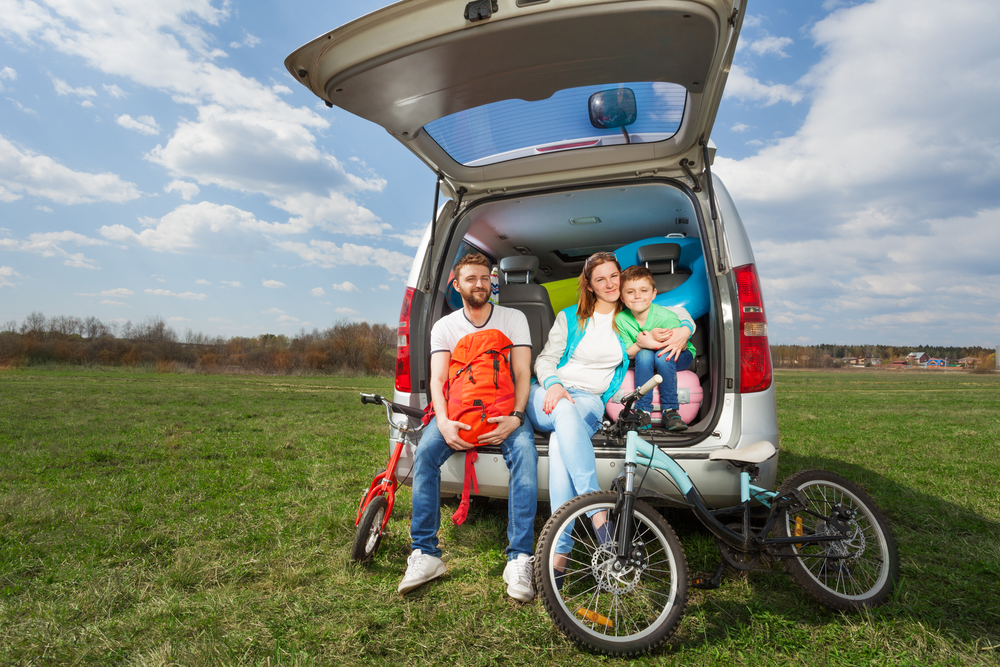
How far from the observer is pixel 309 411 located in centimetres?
1044

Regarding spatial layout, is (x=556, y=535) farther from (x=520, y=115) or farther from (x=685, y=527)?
(x=520, y=115)

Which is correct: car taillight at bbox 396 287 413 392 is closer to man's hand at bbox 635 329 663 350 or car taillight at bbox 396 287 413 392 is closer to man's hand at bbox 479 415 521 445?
man's hand at bbox 479 415 521 445

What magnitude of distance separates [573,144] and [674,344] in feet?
4.02

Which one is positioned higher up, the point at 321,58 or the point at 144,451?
the point at 321,58

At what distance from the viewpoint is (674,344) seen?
116 inches

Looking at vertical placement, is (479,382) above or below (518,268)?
below

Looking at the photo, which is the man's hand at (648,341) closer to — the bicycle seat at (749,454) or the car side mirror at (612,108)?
the bicycle seat at (749,454)

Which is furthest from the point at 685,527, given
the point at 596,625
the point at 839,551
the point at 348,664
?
the point at 348,664

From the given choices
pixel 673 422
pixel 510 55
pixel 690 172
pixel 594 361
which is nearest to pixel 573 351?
pixel 594 361

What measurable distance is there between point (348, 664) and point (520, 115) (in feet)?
7.96

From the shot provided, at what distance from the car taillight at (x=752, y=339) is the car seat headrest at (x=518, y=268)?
1.61 metres

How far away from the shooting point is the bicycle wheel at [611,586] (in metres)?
1.93

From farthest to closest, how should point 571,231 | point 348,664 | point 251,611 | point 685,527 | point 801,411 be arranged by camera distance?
point 801,411 → point 571,231 → point 685,527 → point 251,611 → point 348,664

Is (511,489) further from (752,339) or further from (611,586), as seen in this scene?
(752,339)
